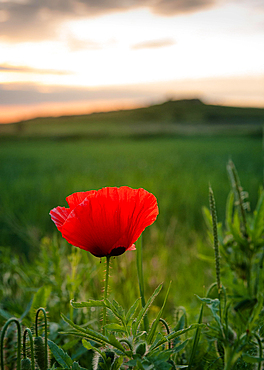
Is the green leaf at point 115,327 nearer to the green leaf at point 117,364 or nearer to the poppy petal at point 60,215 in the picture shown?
the green leaf at point 117,364

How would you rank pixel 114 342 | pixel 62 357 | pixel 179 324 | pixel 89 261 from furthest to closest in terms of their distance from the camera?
pixel 89 261 → pixel 179 324 → pixel 62 357 → pixel 114 342

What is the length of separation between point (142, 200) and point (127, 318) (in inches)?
8.6

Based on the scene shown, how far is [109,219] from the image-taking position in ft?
2.20

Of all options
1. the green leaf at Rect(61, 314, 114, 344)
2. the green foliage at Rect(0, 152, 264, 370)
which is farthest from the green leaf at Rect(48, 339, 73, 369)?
the green leaf at Rect(61, 314, 114, 344)

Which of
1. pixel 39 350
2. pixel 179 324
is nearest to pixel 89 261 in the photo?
pixel 179 324

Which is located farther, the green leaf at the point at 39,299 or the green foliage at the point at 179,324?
the green leaf at the point at 39,299

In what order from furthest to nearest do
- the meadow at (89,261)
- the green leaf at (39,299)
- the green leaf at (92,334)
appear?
the meadow at (89,261) → the green leaf at (39,299) → the green leaf at (92,334)

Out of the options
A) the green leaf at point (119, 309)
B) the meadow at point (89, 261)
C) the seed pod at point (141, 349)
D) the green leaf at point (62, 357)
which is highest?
the green leaf at point (119, 309)

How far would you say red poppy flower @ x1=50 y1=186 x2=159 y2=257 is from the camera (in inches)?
26.0

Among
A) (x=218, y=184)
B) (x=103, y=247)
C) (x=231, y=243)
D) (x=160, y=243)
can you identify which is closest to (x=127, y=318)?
(x=103, y=247)

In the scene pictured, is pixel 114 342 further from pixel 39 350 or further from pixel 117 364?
pixel 39 350

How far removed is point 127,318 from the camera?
2.14ft

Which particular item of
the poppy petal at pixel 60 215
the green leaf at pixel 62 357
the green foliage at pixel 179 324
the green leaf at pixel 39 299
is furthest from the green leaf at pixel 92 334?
the green leaf at pixel 39 299

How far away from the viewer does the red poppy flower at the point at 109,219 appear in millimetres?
661
